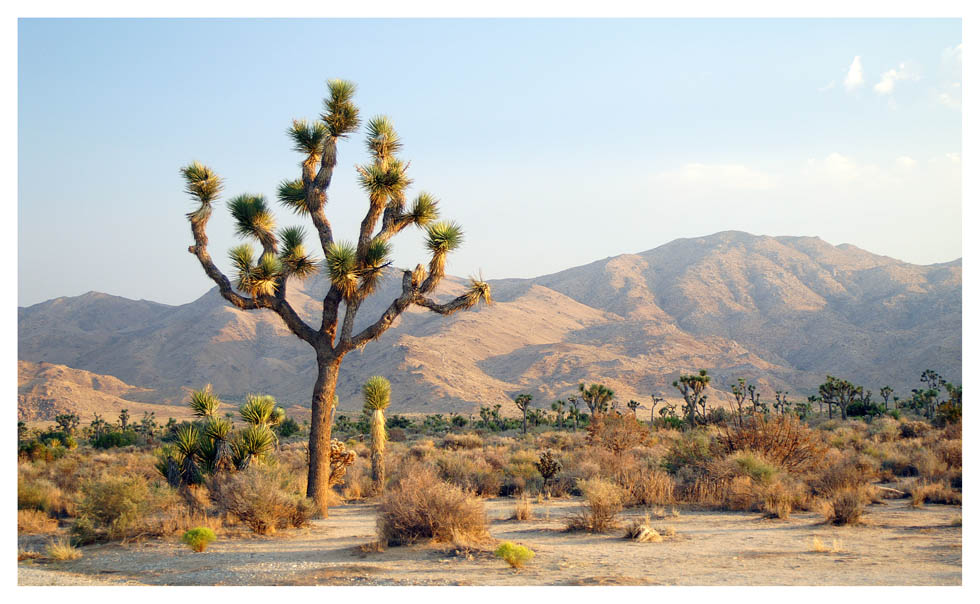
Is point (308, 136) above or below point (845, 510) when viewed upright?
above

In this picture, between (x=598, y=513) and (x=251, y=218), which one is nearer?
(x=598, y=513)

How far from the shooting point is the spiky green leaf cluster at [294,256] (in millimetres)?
14305

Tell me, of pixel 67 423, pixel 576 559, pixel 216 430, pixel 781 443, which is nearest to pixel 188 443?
pixel 216 430

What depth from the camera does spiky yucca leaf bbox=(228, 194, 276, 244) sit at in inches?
567

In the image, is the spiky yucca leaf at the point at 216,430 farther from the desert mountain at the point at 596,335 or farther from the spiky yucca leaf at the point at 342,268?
the desert mountain at the point at 596,335

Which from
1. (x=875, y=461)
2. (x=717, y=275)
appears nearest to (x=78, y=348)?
(x=717, y=275)

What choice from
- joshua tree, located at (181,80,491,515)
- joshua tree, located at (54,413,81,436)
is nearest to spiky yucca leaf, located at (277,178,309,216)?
joshua tree, located at (181,80,491,515)

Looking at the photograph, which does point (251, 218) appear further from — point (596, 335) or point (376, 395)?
point (596, 335)

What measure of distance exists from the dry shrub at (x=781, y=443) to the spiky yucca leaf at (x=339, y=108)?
35.6 feet

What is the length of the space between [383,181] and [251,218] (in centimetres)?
283

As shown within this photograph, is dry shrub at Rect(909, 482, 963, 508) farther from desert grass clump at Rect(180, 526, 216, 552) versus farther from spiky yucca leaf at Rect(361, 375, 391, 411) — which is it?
desert grass clump at Rect(180, 526, 216, 552)

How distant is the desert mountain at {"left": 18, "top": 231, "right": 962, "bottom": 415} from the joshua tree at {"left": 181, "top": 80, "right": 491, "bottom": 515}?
63.6 metres

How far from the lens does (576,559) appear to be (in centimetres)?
976
